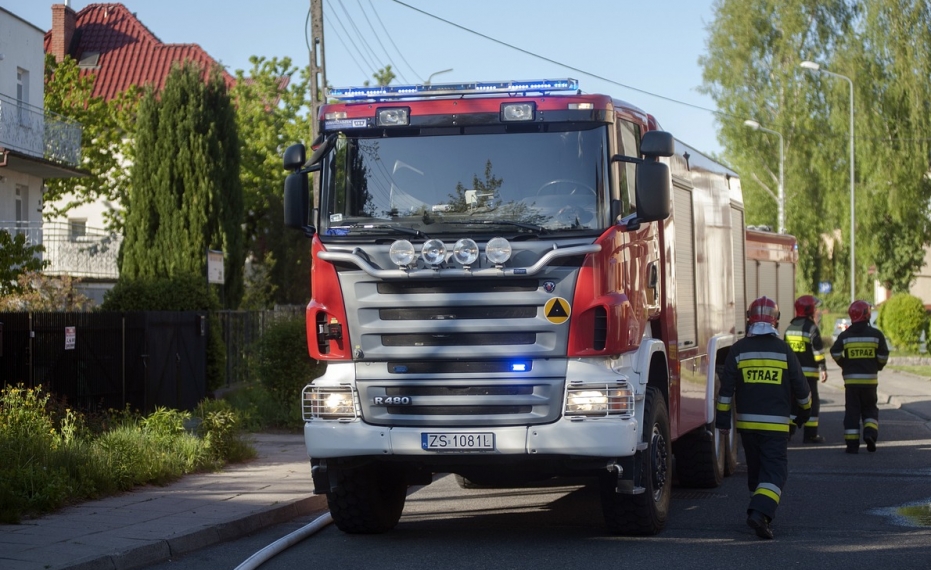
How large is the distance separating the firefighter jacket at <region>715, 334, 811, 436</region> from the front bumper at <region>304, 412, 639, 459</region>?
137 cm

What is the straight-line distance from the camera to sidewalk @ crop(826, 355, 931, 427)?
21.5 m

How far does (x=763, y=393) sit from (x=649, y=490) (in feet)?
4.15

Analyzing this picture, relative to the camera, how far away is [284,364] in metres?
17.4

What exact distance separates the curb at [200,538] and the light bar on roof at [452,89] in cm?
Result: 330

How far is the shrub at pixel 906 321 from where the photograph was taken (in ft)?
124

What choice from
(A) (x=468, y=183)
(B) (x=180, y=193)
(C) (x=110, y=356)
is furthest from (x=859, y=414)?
(B) (x=180, y=193)

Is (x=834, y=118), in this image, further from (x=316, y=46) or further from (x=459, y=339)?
(x=459, y=339)

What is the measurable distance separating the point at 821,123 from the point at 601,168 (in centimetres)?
4502

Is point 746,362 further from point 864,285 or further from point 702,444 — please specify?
point 864,285

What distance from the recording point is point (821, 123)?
5097 cm

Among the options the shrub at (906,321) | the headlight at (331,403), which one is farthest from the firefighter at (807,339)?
the shrub at (906,321)

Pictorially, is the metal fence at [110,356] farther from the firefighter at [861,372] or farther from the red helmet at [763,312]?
the firefighter at [861,372]

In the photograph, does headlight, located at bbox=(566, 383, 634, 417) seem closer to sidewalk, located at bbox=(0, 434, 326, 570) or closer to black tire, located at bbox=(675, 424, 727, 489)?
sidewalk, located at bbox=(0, 434, 326, 570)

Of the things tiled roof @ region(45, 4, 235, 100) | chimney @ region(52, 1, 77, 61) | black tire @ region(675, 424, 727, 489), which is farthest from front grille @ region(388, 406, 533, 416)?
chimney @ region(52, 1, 77, 61)
